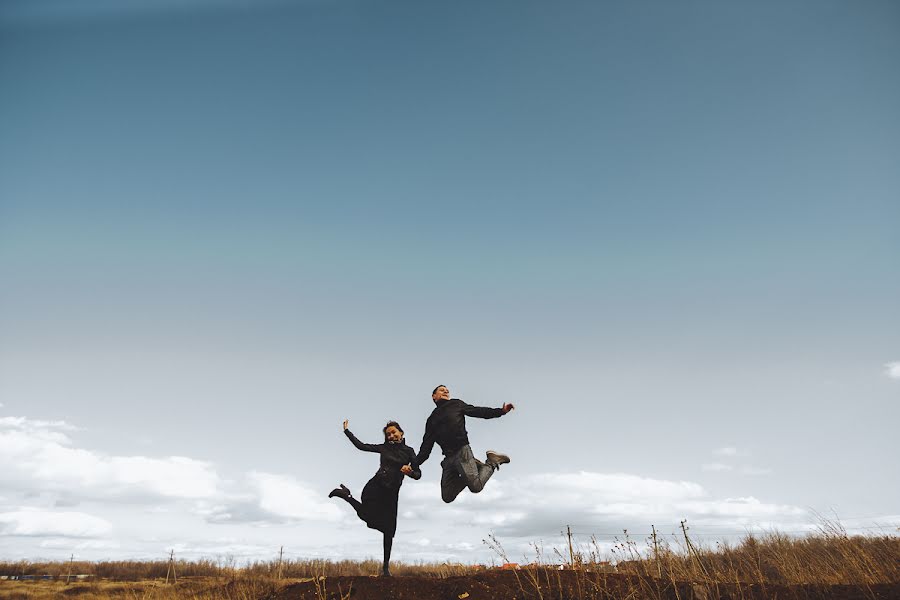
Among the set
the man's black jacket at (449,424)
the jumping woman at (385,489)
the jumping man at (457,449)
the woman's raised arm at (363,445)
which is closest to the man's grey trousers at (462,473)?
the jumping man at (457,449)

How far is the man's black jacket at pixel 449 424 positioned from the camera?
9195mm

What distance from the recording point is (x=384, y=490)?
9602 millimetres

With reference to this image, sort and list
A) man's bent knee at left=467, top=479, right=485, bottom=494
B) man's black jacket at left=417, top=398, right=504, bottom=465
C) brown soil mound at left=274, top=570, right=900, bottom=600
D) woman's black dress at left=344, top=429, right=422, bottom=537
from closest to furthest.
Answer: brown soil mound at left=274, top=570, right=900, bottom=600, man's bent knee at left=467, top=479, right=485, bottom=494, man's black jacket at left=417, top=398, right=504, bottom=465, woman's black dress at left=344, top=429, right=422, bottom=537

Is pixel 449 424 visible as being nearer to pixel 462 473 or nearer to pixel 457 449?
pixel 457 449

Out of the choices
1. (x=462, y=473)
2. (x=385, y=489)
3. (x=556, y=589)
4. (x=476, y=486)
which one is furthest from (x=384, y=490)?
(x=556, y=589)

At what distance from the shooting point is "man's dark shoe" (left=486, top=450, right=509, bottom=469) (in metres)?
9.29

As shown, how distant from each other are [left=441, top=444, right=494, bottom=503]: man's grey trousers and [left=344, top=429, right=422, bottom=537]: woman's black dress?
68 cm

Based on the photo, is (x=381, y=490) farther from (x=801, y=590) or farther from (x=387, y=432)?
(x=801, y=590)

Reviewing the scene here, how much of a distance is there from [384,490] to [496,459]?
2.00m

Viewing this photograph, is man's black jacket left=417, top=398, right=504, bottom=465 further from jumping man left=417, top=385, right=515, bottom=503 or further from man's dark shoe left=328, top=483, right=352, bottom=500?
man's dark shoe left=328, top=483, right=352, bottom=500

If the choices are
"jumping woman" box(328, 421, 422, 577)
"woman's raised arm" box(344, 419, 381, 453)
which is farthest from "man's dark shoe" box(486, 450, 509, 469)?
"woman's raised arm" box(344, 419, 381, 453)

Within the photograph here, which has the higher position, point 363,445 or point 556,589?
point 363,445

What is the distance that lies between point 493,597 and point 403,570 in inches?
870

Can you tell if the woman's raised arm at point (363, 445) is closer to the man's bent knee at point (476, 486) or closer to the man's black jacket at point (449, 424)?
the man's black jacket at point (449, 424)
